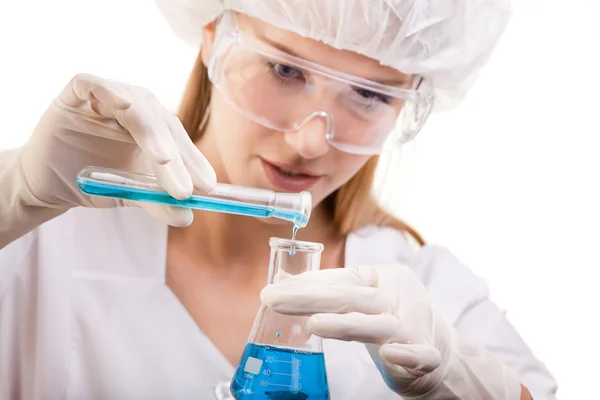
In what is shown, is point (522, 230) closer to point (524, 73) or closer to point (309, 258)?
point (524, 73)

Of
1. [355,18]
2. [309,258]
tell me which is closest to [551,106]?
→ [355,18]

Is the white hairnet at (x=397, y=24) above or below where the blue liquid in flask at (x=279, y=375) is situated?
above

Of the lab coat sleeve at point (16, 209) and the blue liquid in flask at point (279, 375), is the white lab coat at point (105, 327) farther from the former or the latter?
the blue liquid in flask at point (279, 375)

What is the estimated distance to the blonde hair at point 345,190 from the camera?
6.10ft

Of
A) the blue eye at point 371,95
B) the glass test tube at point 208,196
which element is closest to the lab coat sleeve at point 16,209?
the glass test tube at point 208,196

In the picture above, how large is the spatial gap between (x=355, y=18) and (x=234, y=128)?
1.26 feet

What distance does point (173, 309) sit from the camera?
64.2 inches

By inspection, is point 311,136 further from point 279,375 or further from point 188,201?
point 279,375

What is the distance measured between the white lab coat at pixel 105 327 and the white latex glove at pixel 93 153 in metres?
0.20

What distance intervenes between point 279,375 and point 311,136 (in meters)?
0.60

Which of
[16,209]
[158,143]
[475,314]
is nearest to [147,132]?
[158,143]

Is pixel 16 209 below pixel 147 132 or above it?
below

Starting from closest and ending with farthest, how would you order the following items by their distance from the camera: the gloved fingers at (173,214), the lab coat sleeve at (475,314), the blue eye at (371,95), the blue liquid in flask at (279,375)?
1. the blue liquid in flask at (279,375)
2. the gloved fingers at (173,214)
3. the blue eye at (371,95)
4. the lab coat sleeve at (475,314)

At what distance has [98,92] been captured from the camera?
3.95ft
